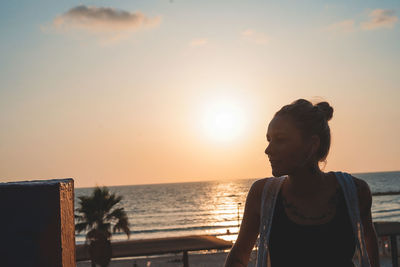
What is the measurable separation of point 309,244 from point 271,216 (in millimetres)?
213

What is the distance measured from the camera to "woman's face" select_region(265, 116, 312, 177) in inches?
84.5

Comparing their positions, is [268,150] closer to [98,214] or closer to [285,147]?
[285,147]

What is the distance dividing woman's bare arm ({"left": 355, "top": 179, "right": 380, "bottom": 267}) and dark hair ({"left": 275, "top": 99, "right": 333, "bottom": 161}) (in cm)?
26

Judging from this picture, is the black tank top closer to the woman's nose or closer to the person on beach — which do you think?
the person on beach

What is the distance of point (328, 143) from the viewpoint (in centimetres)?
238

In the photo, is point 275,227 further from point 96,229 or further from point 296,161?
point 96,229

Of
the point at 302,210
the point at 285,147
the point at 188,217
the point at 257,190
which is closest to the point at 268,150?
the point at 285,147

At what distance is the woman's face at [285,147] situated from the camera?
2.15m

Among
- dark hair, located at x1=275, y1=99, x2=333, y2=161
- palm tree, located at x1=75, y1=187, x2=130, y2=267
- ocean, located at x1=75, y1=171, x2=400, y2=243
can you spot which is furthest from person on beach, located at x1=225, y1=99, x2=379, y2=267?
ocean, located at x1=75, y1=171, x2=400, y2=243

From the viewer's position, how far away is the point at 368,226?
2.28 m

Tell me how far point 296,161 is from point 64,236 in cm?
139

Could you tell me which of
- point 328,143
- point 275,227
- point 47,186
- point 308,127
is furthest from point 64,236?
point 328,143

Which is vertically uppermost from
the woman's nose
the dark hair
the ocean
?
the dark hair

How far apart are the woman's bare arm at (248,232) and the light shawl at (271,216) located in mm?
33
